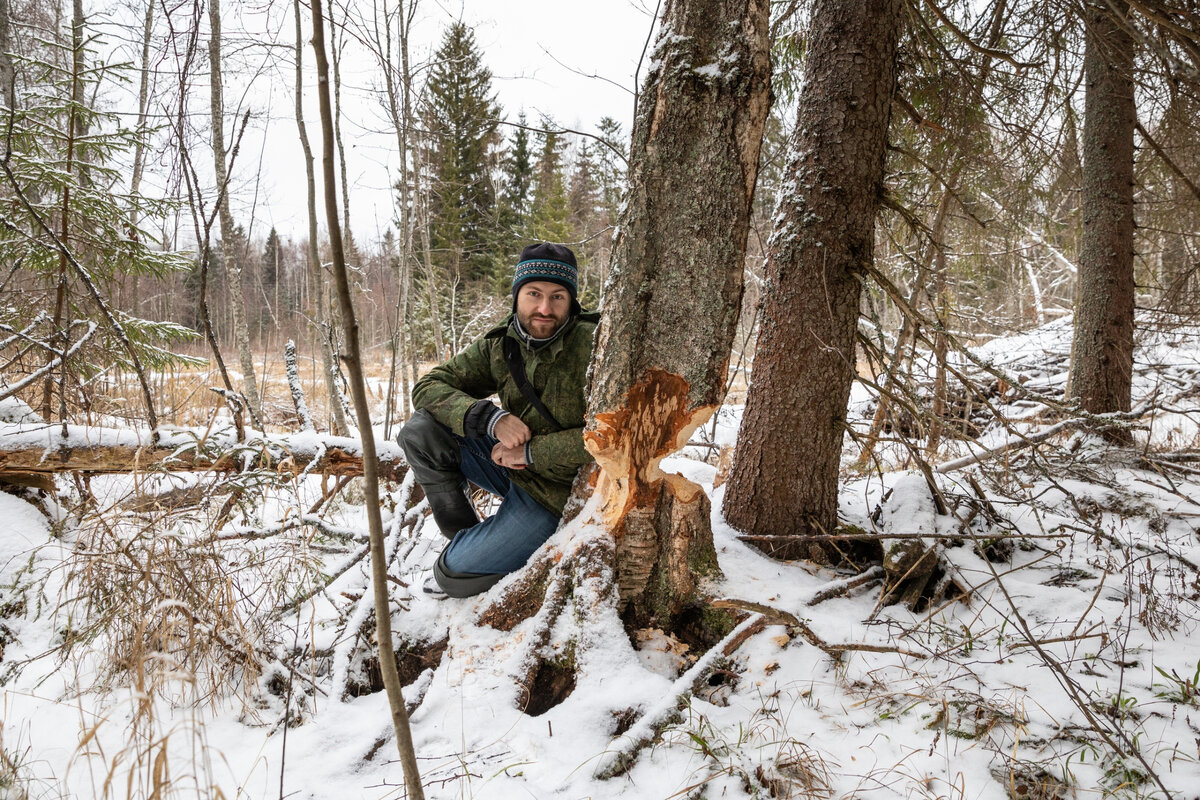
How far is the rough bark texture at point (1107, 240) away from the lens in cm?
411

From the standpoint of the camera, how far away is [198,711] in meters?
1.89

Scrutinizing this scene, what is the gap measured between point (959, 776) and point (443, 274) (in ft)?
55.2

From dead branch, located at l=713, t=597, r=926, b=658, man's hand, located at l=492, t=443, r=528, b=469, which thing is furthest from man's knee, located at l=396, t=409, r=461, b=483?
dead branch, located at l=713, t=597, r=926, b=658

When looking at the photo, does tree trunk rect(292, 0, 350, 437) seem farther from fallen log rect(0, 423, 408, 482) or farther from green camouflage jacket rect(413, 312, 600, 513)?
green camouflage jacket rect(413, 312, 600, 513)

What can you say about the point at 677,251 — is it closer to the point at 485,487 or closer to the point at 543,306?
the point at 543,306

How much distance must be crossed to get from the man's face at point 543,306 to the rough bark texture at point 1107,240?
421 centimetres

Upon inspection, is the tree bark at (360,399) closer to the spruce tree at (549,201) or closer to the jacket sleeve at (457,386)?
the jacket sleeve at (457,386)

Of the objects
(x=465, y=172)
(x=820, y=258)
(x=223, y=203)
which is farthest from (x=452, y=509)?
(x=465, y=172)

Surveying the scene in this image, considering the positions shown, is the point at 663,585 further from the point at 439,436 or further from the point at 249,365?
the point at 249,365

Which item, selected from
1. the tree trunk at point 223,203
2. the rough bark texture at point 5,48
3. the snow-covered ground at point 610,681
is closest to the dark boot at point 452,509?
the snow-covered ground at point 610,681

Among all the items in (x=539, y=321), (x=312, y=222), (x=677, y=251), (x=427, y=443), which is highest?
(x=312, y=222)

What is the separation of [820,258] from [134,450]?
3.54 meters

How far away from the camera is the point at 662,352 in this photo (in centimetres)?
191

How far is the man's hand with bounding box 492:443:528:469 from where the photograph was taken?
2.31 meters
